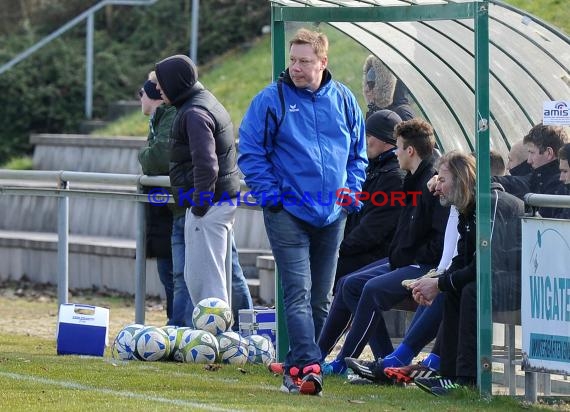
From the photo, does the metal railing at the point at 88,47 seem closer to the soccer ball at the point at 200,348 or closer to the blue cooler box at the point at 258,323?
the blue cooler box at the point at 258,323

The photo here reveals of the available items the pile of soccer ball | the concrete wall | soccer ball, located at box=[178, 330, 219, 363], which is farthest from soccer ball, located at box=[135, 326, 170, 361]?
the concrete wall

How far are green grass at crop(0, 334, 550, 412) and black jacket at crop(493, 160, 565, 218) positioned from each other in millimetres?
1210

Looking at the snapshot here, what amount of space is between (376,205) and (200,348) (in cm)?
157

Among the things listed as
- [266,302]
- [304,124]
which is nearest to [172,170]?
[304,124]

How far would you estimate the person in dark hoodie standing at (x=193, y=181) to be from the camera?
403 inches

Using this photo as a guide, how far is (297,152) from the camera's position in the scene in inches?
336

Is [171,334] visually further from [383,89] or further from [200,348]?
[383,89]

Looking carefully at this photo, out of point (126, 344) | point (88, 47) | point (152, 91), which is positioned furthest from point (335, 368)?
point (88, 47)

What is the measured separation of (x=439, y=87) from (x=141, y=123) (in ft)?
31.2

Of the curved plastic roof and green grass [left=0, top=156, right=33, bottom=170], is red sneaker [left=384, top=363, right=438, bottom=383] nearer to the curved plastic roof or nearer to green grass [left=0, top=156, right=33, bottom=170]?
the curved plastic roof

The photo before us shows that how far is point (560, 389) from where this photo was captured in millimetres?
8305

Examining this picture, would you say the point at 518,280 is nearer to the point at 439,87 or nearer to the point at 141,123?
the point at 439,87

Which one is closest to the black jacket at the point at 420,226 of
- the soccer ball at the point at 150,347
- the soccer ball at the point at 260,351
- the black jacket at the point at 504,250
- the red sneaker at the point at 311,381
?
the black jacket at the point at 504,250

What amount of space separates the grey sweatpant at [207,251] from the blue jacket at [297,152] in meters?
1.74
